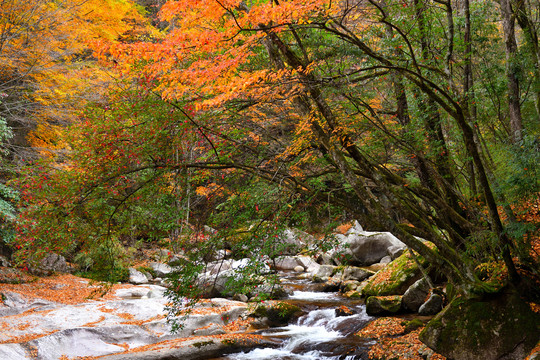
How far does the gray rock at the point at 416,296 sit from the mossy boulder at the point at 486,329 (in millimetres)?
2817

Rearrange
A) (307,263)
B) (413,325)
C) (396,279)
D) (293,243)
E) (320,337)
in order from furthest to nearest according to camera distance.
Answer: (307,263)
(396,279)
(320,337)
(413,325)
(293,243)

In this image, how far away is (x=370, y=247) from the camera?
52.9ft

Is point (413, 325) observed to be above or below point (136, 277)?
above

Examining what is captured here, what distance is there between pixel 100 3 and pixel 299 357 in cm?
1503

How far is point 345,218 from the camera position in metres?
24.8

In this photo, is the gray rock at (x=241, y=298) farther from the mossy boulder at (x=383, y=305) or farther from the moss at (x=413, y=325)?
the moss at (x=413, y=325)

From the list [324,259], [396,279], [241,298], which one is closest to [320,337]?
[396,279]

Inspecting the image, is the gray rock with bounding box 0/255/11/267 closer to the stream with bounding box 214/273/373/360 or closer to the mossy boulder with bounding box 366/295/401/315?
the stream with bounding box 214/273/373/360

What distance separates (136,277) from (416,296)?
37.8ft

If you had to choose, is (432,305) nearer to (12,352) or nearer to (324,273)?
(324,273)

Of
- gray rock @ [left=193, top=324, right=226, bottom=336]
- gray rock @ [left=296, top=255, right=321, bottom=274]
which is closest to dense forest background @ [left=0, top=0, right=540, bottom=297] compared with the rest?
gray rock @ [left=193, top=324, right=226, bottom=336]

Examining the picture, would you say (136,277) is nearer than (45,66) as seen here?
No

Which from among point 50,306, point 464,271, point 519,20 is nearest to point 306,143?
point 464,271

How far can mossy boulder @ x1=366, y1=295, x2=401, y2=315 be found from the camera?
9070mm
